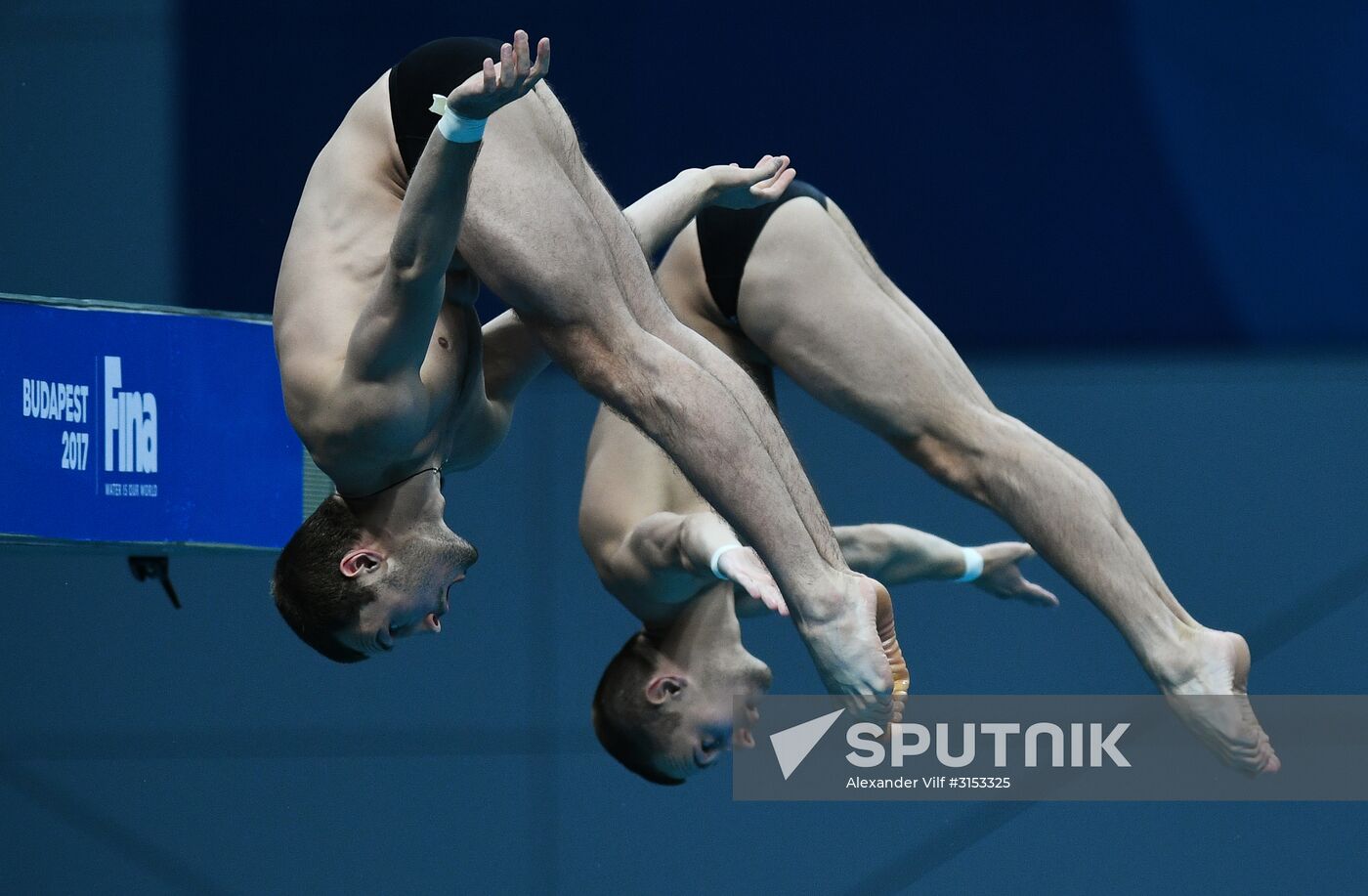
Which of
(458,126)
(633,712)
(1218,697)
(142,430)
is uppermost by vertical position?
(142,430)

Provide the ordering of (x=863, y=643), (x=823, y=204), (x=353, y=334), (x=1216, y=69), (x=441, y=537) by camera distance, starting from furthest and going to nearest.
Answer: (x=1216, y=69) < (x=823, y=204) < (x=441, y=537) < (x=353, y=334) < (x=863, y=643)

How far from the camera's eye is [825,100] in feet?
19.8

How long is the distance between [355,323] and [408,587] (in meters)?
0.68

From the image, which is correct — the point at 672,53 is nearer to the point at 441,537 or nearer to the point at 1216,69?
the point at 1216,69

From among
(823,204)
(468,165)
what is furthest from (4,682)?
(468,165)

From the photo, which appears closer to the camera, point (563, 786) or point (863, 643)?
point (863, 643)

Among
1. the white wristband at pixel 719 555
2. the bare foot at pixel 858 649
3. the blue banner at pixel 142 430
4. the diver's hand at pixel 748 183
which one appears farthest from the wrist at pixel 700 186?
the blue banner at pixel 142 430

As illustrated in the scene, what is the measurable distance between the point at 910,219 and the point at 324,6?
196cm

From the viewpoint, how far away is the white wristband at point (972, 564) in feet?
15.5

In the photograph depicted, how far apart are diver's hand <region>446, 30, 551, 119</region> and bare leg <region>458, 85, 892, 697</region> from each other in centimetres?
36

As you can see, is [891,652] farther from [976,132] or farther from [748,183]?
[976,132]

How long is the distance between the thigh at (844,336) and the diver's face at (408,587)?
0.85 m

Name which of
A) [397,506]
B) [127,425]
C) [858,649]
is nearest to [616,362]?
[858,649]

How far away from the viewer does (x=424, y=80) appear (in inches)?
135
